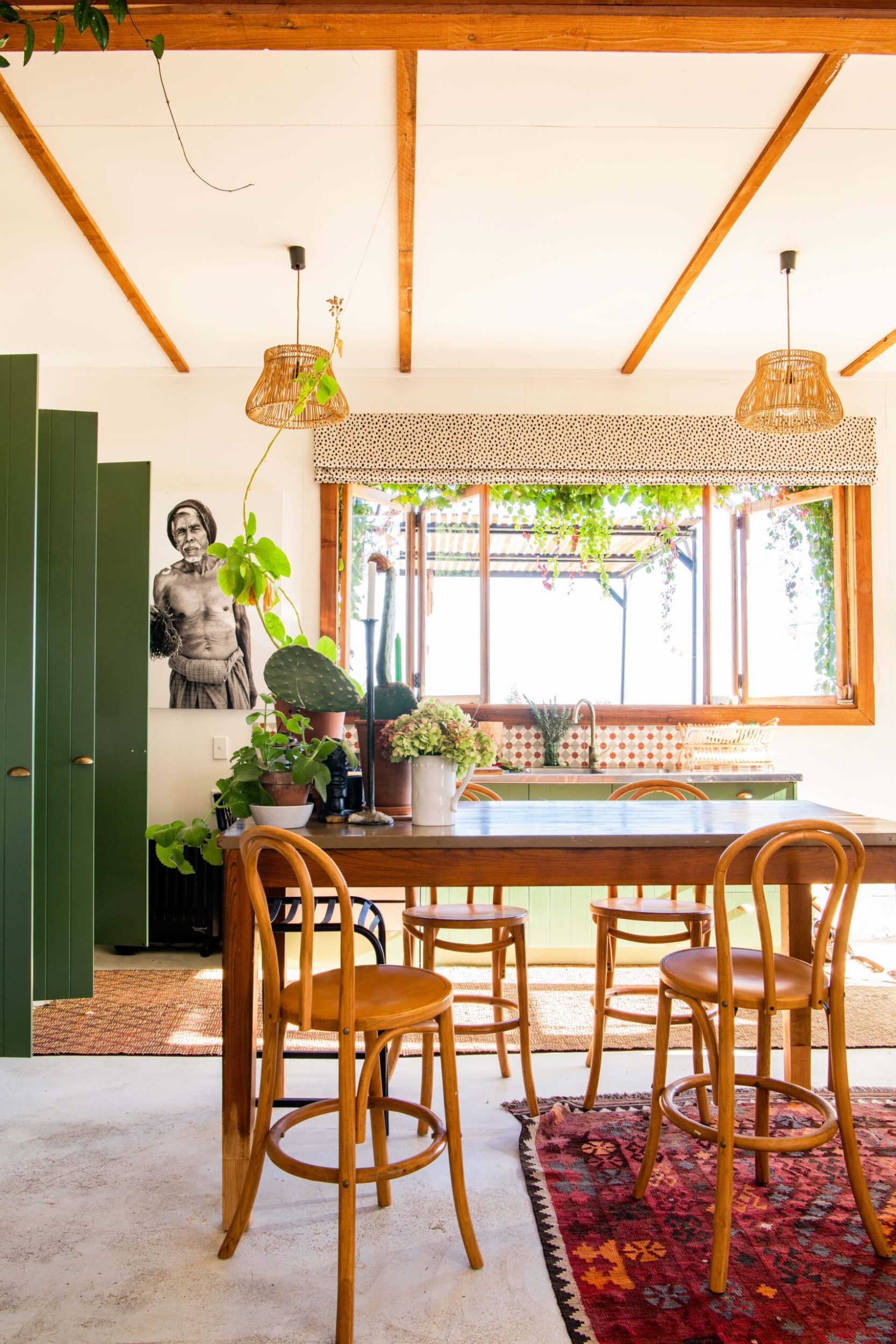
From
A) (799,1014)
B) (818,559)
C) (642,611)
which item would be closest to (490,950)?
(799,1014)

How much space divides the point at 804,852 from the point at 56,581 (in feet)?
9.14

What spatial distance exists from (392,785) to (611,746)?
108 inches

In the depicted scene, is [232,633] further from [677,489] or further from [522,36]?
[522,36]

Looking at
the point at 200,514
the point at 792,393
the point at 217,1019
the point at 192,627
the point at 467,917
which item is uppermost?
the point at 792,393

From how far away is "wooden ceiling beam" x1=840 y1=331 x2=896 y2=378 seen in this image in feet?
14.5

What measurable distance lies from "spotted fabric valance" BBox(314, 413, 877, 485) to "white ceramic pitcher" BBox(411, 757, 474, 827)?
289cm

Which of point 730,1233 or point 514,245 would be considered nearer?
point 730,1233

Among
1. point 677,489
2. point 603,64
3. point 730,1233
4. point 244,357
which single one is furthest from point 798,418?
point 730,1233

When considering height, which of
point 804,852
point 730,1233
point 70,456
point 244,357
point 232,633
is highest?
point 244,357

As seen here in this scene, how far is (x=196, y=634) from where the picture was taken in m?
4.62

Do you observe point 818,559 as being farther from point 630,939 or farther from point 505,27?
point 505,27

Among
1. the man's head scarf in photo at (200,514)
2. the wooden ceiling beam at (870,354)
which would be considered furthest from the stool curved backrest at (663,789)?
the wooden ceiling beam at (870,354)

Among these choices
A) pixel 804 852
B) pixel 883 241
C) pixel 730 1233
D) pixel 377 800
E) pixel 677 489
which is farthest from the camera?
pixel 677 489

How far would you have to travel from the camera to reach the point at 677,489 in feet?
16.3
